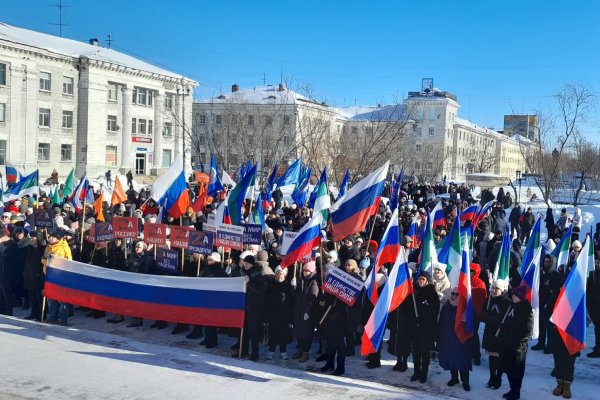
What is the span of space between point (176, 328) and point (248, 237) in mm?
2026

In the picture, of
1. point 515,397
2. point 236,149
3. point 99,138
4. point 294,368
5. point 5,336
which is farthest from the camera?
point 99,138

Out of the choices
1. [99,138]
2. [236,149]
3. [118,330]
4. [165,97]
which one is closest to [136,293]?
[118,330]

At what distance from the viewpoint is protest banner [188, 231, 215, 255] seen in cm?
1035

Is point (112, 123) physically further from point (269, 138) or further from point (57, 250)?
point (57, 250)

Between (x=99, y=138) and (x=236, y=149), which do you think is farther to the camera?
(x=99, y=138)

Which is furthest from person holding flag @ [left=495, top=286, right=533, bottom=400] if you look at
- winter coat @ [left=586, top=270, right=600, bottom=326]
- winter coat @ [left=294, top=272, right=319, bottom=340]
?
winter coat @ [left=294, top=272, right=319, bottom=340]

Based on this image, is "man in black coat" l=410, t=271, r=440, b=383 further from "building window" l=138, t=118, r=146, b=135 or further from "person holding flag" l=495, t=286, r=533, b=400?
"building window" l=138, t=118, r=146, b=135

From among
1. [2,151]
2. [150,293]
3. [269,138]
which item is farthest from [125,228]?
[2,151]

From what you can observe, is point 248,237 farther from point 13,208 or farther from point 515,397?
point 13,208

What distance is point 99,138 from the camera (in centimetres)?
5247

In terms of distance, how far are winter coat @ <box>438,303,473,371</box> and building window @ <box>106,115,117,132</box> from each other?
49.0m

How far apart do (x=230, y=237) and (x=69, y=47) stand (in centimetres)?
4752

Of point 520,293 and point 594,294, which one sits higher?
point 520,293

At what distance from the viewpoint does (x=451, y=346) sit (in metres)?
8.34
